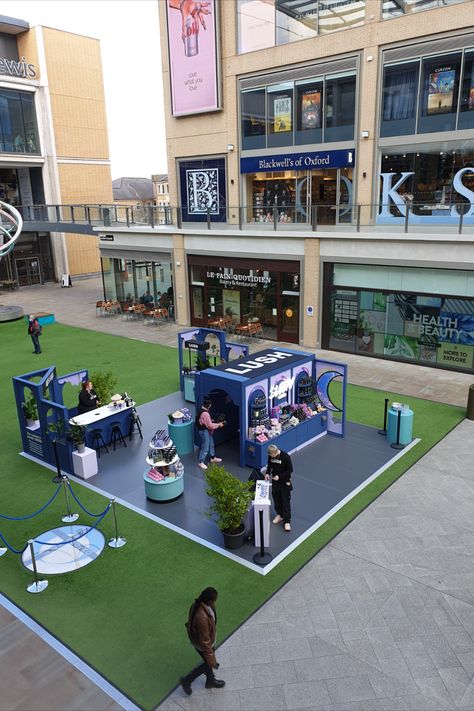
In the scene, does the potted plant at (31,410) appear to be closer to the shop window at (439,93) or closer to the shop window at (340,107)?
the shop window at (340,107)

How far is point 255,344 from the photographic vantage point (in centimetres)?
2444

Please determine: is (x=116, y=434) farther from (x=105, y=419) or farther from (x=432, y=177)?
(x=432, y=177)

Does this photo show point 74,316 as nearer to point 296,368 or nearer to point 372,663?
point 296,368

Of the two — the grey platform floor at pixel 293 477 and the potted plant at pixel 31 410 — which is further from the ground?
the potted plant at pixel 31 410

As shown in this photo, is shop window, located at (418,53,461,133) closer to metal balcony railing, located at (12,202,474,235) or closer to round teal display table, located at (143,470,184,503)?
metal balcony railing, located at (12,202,474,235)

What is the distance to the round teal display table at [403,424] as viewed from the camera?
45.4 ft

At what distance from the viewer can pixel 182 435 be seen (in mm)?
13680

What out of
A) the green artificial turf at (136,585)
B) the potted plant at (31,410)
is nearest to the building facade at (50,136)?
the potted plant at (31,410)

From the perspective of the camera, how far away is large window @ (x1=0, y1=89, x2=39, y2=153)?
39125mm

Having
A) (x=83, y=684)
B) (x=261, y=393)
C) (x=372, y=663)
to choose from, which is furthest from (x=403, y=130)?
(x=83, y=684)

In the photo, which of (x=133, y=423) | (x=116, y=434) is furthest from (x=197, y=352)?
(x=116, y=434)

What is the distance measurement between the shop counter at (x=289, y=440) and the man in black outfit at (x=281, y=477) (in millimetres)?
Result: 2252

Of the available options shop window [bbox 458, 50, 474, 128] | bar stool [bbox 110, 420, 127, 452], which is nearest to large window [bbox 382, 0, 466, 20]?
shop window [bbox 458, 50, 474, 128]

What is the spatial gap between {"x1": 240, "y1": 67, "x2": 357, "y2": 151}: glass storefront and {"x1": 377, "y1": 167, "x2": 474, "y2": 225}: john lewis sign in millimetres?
2867
